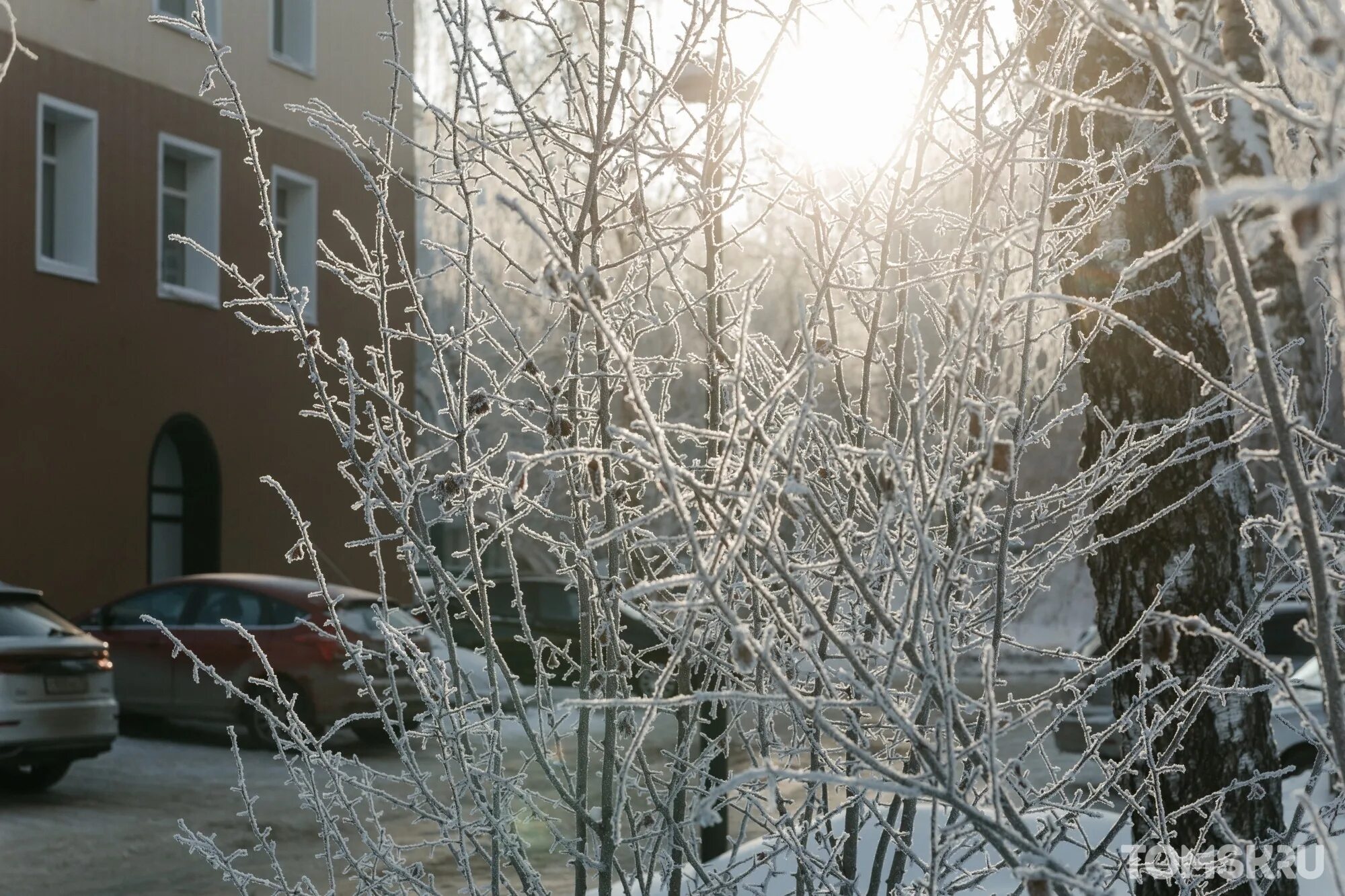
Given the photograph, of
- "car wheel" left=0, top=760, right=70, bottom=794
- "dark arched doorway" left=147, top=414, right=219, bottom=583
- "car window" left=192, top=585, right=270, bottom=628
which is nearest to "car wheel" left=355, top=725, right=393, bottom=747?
"car window" left=192, top=585, right=270, bottom=628

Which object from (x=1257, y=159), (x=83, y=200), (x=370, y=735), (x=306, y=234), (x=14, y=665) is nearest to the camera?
(x=1257, y=159)

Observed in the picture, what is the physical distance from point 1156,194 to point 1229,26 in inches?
134

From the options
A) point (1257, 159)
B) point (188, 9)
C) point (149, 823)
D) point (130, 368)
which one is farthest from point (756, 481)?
point (188, 9)

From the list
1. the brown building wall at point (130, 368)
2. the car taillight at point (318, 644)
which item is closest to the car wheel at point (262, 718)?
the car taillight at point (318, 644)

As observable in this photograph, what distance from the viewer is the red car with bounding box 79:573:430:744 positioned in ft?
44.7

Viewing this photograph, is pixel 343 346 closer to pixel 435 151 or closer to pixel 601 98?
pixel 435 151

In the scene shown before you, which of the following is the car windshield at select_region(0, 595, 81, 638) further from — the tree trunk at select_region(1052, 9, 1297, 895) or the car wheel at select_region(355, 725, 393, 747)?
the tree trunk at select_region(1052, 9, 1297, 895)

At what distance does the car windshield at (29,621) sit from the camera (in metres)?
10.5

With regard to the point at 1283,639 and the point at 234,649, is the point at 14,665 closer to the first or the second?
the point at 234,649

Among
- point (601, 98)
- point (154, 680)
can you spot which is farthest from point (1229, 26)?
point (154, 680)

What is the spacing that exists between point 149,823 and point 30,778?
1.47 metres

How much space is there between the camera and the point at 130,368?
1766 cm

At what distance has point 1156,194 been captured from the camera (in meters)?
4.75

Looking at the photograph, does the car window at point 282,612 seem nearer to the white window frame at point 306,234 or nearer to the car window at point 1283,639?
the white window frame at point 306,234
